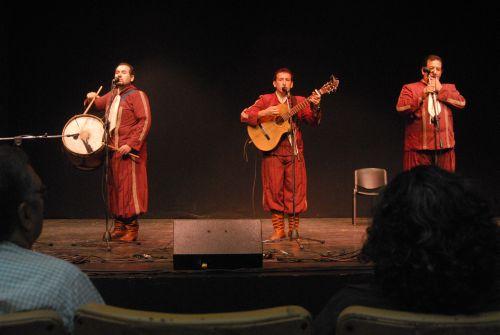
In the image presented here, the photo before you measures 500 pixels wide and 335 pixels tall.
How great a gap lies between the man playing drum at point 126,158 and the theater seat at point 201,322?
13.9 ft

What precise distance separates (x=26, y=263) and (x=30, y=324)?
0.31 m

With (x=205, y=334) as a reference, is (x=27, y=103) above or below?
above

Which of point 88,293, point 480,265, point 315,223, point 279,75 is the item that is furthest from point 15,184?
point 315,223

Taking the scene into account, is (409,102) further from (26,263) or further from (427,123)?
(26,263)

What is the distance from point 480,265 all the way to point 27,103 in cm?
708

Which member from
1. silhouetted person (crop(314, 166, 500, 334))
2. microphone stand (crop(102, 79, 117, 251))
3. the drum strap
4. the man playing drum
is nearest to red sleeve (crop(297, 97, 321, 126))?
the man playing drum

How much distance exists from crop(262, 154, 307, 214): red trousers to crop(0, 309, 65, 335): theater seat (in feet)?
14.8

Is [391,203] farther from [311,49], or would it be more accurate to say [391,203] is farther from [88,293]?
[311,49]

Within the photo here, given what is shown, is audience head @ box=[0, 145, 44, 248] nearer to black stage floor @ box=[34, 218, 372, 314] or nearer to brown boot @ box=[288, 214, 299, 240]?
black stage floor @ box=[34, 218, 372, 314]

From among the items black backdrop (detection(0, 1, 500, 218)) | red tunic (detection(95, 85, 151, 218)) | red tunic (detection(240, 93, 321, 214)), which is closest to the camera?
red tunic (detection(95, 85, 151, 218))

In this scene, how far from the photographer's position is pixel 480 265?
1354mm

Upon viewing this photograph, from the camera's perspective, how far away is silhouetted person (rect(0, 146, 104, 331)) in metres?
1.46

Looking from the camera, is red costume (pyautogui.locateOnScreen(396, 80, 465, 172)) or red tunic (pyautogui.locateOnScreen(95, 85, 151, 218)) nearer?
red tunic (pyautogui.locateOnScreen(95, 85, 151, 218))

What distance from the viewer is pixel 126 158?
5.49m
